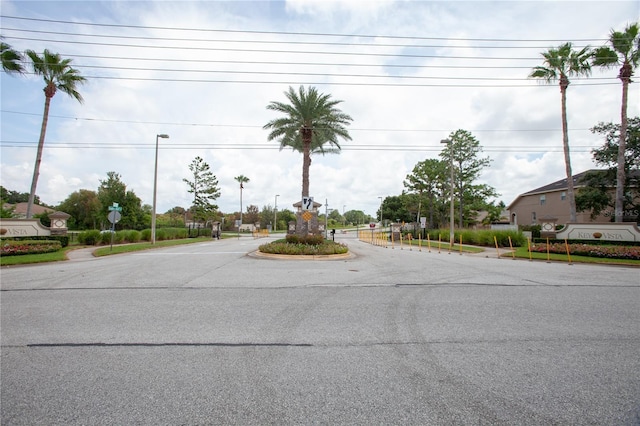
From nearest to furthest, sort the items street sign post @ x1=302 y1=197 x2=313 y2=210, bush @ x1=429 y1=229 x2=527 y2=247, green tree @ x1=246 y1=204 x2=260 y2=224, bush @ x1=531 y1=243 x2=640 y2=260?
bush @ x1=531 y1=243 x2=640 y2=260
street sign post @ x1=302 y1=197 x2=313 y2=210
bush @ x1=429 y1=229 x2=527 y2=247
green tree @ x1=246 y1=204 x2=260 y2=224

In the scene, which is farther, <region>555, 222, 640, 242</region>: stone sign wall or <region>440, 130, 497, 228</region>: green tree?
<region>440, 130, 497, 228</region>: green tree

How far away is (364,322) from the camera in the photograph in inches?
238

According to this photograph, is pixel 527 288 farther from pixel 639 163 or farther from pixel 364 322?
pixel 639 163

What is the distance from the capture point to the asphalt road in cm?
323

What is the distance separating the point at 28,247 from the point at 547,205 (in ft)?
169

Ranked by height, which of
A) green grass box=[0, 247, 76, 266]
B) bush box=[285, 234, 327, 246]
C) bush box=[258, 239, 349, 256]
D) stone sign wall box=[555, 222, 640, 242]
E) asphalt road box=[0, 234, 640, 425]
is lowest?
green grass box=[0, 247, 76, 266]

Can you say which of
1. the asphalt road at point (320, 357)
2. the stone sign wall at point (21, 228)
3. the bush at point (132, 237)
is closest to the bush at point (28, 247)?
the stone sign wall at point (21, 228)

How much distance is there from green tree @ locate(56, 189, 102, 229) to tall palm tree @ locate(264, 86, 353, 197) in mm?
55443

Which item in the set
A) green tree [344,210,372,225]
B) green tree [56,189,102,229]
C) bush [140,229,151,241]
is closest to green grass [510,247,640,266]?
bush [140,229,151,241]

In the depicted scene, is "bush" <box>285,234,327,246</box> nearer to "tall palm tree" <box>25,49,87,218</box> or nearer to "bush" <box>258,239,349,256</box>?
"bush" <box>258,239,349,256</box>

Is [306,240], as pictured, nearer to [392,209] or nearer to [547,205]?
[547,205]

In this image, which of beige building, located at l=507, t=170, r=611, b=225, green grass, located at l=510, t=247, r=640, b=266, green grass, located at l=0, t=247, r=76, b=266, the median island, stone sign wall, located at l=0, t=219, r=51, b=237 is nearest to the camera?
green grass, located at l=0, t=247, r=76, b=266

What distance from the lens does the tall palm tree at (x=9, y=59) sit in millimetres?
22703

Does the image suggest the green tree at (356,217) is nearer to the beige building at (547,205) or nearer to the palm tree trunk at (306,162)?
the beige building at (547,205)
